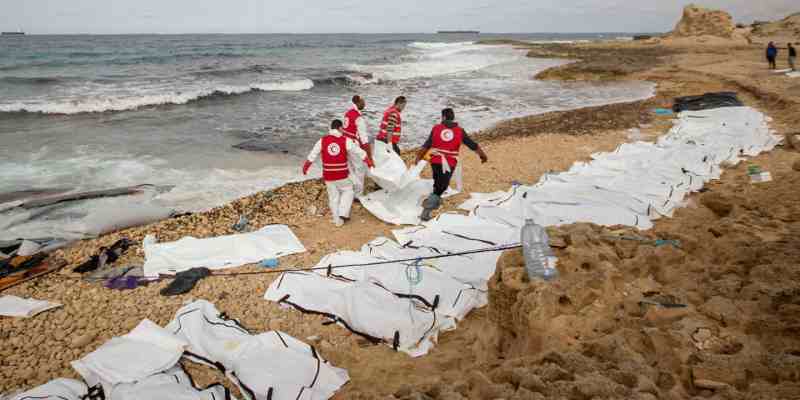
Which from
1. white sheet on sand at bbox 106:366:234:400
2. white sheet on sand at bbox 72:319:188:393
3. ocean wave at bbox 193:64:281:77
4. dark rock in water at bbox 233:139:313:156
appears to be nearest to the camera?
white sheet on sand at bbox 106:366:234:400

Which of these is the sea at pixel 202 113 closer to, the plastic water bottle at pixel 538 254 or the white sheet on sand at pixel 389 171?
the white sheet on sand at pixel 389 171

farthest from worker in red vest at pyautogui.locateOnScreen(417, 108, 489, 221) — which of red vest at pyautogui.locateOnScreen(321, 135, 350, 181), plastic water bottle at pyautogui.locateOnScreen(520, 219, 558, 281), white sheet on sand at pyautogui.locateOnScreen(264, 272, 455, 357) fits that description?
plastic water bottle at pyautogui.locateOnScreen(520, 219, 558, 281)

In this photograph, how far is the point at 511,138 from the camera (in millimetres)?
10852

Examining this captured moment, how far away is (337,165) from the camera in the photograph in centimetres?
589

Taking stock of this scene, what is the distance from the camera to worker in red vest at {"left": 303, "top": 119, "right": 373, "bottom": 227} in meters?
5.79

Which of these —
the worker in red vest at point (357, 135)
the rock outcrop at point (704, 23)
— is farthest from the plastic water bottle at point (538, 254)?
the rock outcrop at point (704, 23)

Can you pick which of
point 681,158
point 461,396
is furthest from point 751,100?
point 461,396

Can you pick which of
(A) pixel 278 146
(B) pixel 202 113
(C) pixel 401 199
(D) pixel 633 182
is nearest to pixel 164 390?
(C) pixel 401 199

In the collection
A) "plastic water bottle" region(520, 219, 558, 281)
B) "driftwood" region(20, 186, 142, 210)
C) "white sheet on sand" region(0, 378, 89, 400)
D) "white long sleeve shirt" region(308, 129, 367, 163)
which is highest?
"white long sleeve shirt" region(308, 129, 367, 163)

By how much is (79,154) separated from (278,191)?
619 centimetres

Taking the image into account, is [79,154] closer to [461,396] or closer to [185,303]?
A: [185,303]

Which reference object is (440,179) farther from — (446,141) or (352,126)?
(352,126)

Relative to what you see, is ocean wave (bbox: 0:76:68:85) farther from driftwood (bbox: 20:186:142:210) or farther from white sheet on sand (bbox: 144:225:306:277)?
white sheet on sand (bbox: 144:225:306:277)

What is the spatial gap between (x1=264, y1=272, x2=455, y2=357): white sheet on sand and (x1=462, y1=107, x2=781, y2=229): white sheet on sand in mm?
2378
